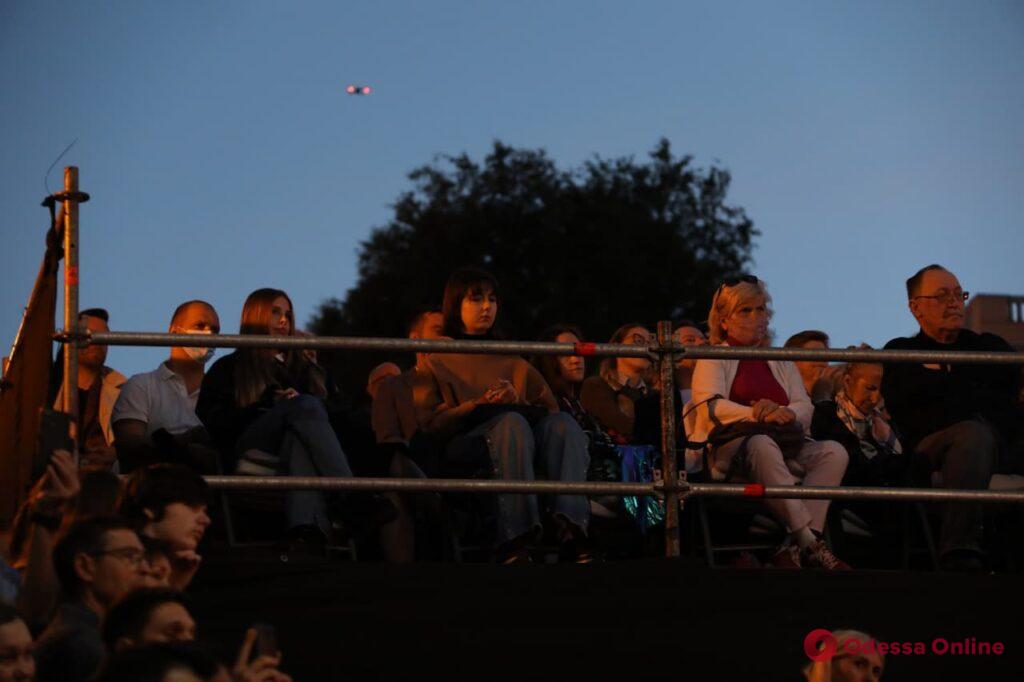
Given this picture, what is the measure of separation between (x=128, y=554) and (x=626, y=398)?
168 inches

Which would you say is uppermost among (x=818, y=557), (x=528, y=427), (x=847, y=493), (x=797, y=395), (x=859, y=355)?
(x=859, y=355)

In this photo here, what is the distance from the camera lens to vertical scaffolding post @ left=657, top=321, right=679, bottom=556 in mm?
7008

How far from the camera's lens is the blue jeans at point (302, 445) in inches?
279

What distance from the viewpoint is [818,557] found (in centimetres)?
752

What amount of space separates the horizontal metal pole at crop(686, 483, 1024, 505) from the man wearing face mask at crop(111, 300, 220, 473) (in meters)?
1.90

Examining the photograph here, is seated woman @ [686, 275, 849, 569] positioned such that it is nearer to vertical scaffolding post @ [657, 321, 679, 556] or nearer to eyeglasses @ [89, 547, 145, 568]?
vertical scaffolding post @ [657, 321, 679, 556]

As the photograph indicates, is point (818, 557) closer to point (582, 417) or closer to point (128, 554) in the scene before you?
point (582, 417)

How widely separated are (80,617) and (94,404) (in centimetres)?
328

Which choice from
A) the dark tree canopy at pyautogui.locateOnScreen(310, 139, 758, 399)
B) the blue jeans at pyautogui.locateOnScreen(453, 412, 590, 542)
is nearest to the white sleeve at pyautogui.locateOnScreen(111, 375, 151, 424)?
the blue jeans at pyautogui.locateOnScreen(453, 412, 590, 542)

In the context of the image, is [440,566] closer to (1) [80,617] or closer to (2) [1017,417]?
(1) [80,617]

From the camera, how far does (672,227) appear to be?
139ft

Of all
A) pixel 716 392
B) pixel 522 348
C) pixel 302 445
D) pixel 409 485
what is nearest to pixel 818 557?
pixel 716 392

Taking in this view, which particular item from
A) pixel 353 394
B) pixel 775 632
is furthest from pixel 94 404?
pixel 353 394

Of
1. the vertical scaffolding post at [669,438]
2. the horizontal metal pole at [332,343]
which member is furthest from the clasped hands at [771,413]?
the horizontal metal pole at [332,343]
